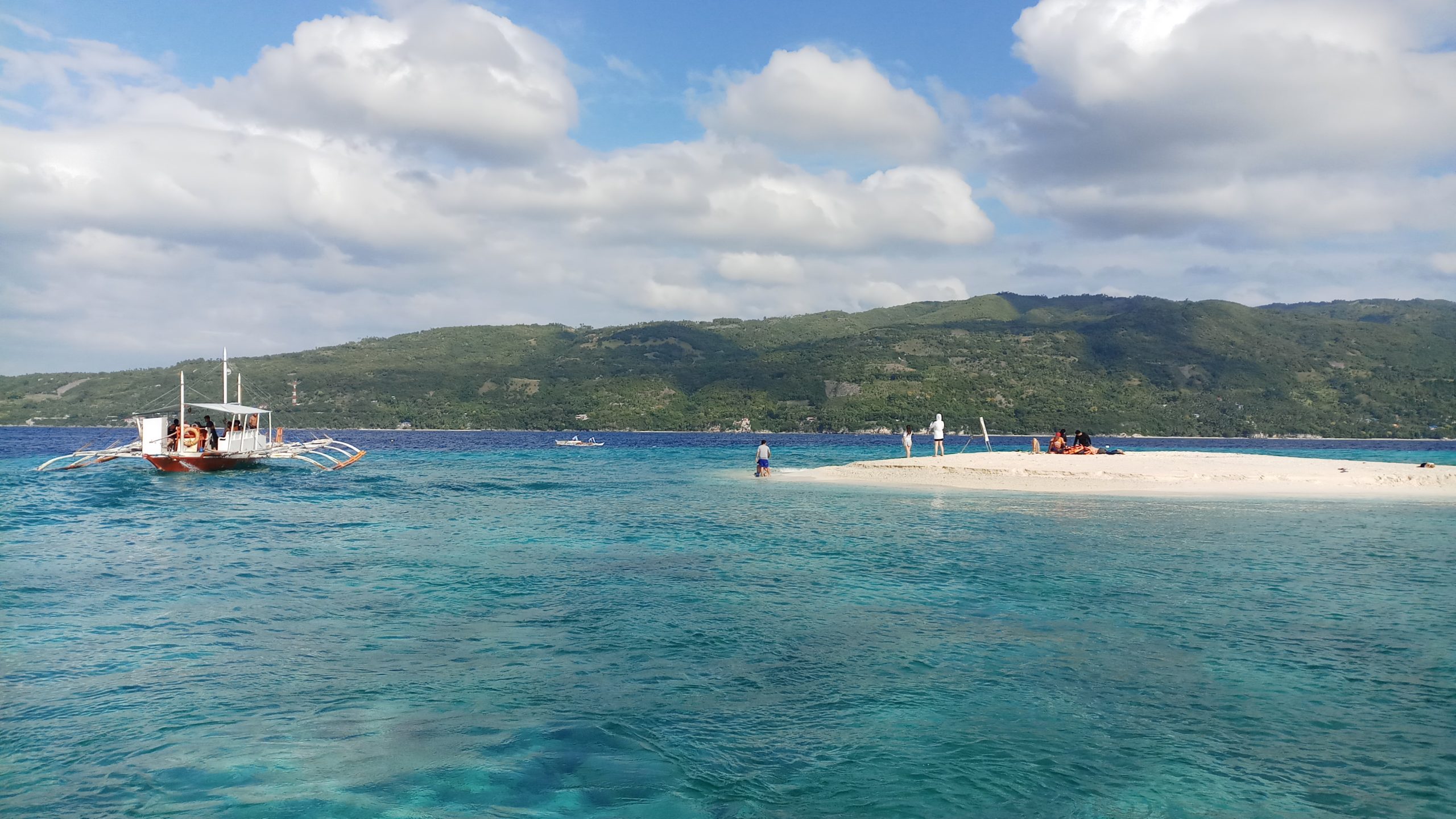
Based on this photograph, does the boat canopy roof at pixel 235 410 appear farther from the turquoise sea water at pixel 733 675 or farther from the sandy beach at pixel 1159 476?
the sandy beach at pixel 1159 476

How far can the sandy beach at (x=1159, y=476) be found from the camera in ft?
135

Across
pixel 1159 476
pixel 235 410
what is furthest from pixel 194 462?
pixel 1159 476

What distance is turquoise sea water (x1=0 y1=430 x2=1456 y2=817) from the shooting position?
25.9 ft

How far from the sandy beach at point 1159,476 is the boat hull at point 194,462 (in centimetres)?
4033

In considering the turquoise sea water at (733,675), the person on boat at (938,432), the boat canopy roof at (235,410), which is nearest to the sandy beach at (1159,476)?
the person on boat at (938,432)

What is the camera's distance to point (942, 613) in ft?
50.1

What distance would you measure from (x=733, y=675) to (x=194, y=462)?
57.1 metres

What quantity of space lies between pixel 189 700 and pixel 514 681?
13.3ft

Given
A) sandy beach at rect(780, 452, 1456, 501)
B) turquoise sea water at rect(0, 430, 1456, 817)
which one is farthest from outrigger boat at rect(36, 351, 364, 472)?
sandy beach at rect(780, 452, 1456, 501)

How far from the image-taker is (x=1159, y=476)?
43.8 metres

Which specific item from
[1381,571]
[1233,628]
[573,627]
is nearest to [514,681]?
[573,627]

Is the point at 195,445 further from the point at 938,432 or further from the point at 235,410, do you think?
the point at 938,432

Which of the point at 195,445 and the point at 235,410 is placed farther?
the point at 235,410

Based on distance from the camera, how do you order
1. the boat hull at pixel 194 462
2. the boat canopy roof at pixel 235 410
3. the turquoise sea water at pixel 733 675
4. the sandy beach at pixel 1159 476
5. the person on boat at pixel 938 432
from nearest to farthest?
the turquoise sea water at pixel 733 675, the sandy beach at pixel 1159 476, the person on boat at pixel 938 432, the boat canopy roof at pixel 235 410, the boat hull at pixel 194 462
